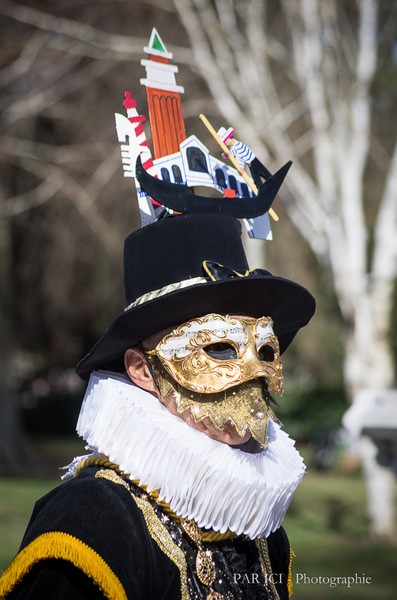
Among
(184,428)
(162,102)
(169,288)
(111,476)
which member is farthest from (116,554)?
(162,102)

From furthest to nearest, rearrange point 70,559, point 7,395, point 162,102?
point 7,395 → point 162,102 → point 70,559

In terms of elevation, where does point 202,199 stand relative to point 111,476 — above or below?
above

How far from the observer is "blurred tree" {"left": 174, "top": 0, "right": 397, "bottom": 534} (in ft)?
35.0

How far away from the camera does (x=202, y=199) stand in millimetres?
2930

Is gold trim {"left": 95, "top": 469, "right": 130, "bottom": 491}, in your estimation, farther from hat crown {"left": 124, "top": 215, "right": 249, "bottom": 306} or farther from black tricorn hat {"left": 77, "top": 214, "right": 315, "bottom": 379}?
hat crown {"left": 124, "top": 215, "right": 249, "bottom": 306}

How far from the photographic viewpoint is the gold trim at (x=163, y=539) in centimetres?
269

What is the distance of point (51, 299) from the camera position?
18.3 metres

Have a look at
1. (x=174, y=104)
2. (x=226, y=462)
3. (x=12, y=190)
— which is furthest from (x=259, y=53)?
(x=226, y=462)

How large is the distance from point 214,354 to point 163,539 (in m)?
0.55

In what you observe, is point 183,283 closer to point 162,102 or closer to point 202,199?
point 202,199

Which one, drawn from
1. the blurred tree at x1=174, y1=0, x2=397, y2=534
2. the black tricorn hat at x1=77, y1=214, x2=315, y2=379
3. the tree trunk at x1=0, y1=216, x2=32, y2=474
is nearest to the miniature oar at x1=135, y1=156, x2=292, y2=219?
the black tricorn hat at x1=77, y1=214, x2=315, y2=379

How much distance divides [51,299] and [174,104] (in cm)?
1537

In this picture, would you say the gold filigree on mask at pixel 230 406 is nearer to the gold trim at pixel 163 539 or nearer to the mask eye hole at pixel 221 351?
the mask eye hole at pixel 221 351

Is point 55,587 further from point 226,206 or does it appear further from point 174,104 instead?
point 174,104
